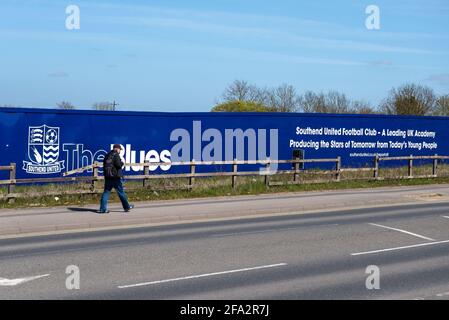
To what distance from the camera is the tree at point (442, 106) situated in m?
60.6

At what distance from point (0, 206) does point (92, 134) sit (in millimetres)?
5518

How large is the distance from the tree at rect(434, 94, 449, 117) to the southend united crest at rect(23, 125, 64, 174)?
149ft

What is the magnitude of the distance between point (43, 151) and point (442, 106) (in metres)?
46.4

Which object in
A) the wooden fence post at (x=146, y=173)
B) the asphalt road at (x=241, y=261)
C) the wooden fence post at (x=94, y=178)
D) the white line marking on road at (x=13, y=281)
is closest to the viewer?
the asphalt road at (x=241, y=261)

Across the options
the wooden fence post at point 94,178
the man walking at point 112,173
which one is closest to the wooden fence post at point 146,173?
the wooden fence post at point 94,178

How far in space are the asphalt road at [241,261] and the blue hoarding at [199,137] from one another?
7930mm

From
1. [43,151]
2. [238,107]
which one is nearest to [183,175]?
[43,151]

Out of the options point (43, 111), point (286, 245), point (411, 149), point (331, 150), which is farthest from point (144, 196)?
point (411, 149)

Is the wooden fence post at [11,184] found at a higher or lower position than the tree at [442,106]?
lower

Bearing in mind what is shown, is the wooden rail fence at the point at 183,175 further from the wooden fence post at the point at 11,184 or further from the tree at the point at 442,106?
the tree at the point at 442,106

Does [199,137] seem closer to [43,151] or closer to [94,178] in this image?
[43,151]

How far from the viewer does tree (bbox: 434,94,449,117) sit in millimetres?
60625

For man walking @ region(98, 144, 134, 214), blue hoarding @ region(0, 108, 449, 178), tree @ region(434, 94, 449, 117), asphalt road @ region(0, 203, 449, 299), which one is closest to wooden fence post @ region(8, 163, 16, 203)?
blue hoarding @ region(0, 108, 449, 178)
